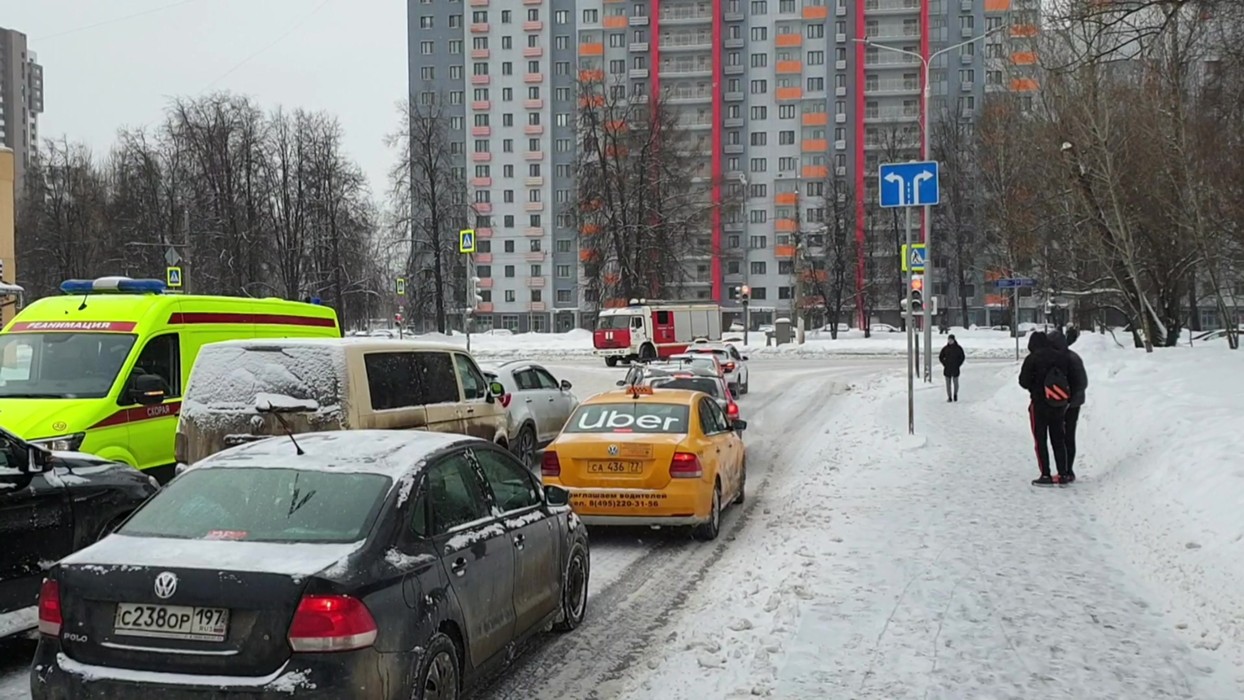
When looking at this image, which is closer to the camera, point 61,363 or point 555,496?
point 555,496

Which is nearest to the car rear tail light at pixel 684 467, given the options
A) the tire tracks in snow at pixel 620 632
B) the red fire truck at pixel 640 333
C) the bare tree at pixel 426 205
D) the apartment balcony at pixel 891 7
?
the tire tracks in snow at pixel 620 632

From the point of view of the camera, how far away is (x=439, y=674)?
4758 millimetres

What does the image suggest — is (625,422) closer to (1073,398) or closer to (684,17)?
(1073,398)

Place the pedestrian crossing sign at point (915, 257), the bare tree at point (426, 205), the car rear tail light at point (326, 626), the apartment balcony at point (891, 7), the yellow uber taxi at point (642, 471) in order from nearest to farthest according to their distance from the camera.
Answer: the car rear tail light at point (326, 626)
the yellow uber taxi at point (642, 471)
the pedestrian crossing sign at point (915, 257)
the bare tree at point (426, 205)
the apartment balcony at point (891, 7)

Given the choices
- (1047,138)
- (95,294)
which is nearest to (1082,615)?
(95,294)

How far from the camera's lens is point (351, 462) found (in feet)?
16.9

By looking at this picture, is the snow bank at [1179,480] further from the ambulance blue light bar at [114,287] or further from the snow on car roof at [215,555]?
the ambulance blue light bar at [114,287]

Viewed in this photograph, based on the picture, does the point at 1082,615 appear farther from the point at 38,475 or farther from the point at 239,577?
the point at 38,475

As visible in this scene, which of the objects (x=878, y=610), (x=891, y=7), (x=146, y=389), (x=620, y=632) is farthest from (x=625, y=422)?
(x=891, y=7)

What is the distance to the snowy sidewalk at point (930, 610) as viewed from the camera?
568 cm

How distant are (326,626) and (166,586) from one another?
675 millimetres

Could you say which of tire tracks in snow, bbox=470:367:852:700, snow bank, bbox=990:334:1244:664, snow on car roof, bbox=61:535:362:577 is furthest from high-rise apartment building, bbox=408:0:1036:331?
snow on car roof, bbox=61:535:362:577

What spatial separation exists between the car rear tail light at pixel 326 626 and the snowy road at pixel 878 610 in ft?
5.31

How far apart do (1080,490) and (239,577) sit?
398 inches
